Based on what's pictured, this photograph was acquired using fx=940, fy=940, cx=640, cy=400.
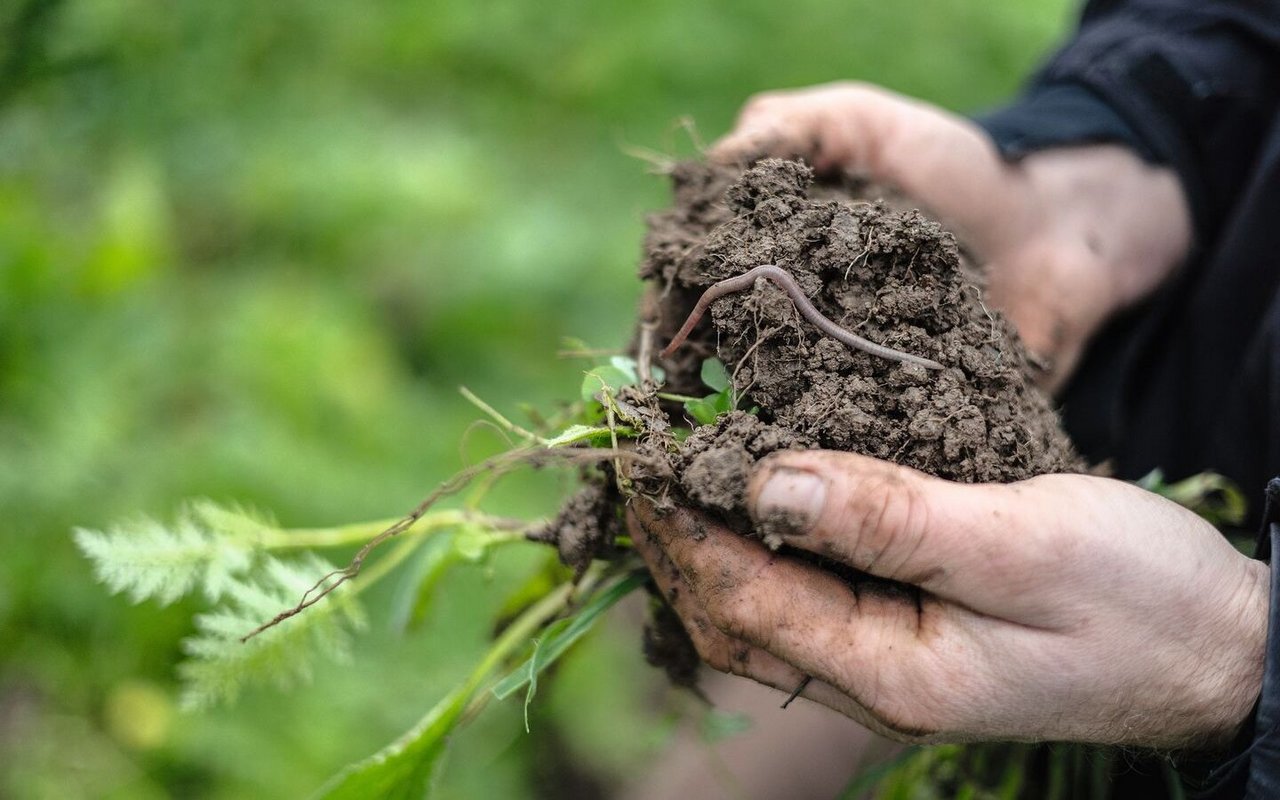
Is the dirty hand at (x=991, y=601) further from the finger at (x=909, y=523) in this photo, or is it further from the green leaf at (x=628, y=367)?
the green leaf at (x=628, y=367)

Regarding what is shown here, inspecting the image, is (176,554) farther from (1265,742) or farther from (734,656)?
(1265,742)

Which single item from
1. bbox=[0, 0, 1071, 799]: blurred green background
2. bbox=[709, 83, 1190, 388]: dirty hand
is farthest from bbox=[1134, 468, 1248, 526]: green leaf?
bbox=[0, 0, 1071, 799]: blurred green background

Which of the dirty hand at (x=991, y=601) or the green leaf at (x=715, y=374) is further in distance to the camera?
the green leaf at (x=715, y=374)

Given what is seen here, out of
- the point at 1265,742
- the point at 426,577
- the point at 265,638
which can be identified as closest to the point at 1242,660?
the point at 1265,742

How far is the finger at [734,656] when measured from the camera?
1132 millimetres

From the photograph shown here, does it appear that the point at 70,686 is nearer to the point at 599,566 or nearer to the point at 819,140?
the point at 599,566

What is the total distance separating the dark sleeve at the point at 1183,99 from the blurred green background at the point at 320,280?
1248 mm

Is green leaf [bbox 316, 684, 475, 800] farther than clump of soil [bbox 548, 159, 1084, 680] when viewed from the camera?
Yes

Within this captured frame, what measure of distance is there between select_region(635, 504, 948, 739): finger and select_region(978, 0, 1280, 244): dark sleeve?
111cm

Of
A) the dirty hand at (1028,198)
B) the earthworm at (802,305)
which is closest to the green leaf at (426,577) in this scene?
the earthworm at (802,305)

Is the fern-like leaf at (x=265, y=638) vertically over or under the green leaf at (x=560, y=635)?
under

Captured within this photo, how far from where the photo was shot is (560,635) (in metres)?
1.23

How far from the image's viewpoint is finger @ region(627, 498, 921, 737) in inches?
44.6

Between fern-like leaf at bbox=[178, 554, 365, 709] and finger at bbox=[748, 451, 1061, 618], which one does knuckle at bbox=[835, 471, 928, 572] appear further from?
fern-like leaf at bbox=[178, 554, 365, 709]
